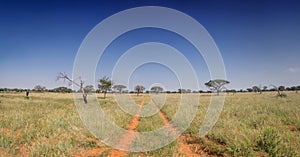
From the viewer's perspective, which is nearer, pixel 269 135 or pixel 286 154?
pixel 286 154

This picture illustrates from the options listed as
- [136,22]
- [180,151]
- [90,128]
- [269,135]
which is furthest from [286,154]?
[136,22]

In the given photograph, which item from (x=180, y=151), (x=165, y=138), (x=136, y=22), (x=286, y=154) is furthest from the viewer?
(x=136, y=22)

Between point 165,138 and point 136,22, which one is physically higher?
Answer: point 136,22

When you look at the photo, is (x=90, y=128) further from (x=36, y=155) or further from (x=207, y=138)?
(x=207, y=138)

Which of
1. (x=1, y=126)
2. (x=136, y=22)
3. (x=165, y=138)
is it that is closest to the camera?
(x=165, y=138)

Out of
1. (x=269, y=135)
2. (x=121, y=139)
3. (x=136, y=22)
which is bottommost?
(x=121, y=139)

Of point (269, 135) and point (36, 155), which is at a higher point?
point (269, 135)

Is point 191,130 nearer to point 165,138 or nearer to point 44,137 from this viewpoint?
point 165,138

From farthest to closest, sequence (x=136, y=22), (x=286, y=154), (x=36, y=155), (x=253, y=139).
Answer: (x=136, y=22) → (x=253, y=139) → (x=36, y=155) → (x=286, y=154)

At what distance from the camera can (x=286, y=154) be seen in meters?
5.20

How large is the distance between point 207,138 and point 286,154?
10.1 ft

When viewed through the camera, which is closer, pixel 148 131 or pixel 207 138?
pixel 207 138

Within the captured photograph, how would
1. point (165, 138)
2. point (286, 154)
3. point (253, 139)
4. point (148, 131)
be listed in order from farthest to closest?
point (148, 131), point (165, 138), point (253, 139), point (286, 154)

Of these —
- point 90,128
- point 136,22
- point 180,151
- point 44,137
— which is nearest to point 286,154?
point 180,151
